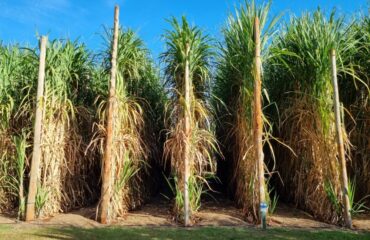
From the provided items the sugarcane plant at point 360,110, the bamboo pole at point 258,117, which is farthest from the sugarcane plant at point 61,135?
the sugarcane plant at point 360,110

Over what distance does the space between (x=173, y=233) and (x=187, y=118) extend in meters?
1.76

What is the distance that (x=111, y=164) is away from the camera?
6621 mm

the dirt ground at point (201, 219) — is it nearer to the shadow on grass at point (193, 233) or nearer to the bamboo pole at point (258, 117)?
the shadow on grass at point (193, 233)

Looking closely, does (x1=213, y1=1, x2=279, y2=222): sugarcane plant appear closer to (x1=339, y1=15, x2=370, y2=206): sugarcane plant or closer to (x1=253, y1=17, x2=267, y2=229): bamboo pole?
(x1=253, y1=17, x2=267, y2=229): bamboo pole

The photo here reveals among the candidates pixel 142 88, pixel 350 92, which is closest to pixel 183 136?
pixel 142 88

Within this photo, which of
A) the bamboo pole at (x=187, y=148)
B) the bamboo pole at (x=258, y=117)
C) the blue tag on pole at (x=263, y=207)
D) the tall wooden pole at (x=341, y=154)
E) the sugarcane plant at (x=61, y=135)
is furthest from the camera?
the sugarcane plant at (x=61, y=135)

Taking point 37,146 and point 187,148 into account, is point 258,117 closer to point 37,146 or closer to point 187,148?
point 187,148

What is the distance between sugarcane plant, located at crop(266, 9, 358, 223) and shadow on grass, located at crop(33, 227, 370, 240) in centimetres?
74

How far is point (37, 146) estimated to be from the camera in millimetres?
6520

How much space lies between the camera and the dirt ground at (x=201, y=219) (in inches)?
244

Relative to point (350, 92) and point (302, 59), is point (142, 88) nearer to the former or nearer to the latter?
point (302, 59)

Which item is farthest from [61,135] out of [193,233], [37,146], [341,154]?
[341,154]

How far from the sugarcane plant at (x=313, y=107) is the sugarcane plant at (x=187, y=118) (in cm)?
124

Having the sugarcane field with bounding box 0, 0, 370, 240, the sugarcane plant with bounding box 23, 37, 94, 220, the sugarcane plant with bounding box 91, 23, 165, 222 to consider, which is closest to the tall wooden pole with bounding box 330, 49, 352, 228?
the sugarcane field with bounding box 0, 0, 370, 240
